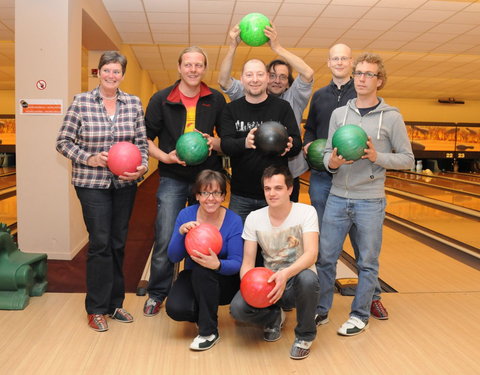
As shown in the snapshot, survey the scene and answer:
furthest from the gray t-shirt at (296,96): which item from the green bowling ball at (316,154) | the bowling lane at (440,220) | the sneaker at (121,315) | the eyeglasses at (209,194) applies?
the bowling lane at (440,220)

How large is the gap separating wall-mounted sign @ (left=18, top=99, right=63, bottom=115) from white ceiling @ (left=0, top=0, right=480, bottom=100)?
5.68 feet

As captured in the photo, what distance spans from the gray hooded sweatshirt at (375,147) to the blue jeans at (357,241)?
0.05m

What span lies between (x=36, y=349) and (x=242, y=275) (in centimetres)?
92

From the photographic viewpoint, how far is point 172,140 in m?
2.38

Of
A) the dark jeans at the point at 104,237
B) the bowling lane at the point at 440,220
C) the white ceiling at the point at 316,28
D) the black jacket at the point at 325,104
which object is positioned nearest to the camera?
the dark jeans at the point at 104,237

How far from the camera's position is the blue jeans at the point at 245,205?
2.33m

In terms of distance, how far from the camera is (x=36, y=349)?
6.56 ft

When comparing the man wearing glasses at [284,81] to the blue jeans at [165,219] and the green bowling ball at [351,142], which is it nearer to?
the green bowling ball at [351,142]

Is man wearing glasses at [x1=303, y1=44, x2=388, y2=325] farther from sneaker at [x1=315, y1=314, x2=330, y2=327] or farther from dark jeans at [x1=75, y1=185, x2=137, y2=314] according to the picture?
dark jeans at [x1=75, y1=185, x2=137, y2=314]

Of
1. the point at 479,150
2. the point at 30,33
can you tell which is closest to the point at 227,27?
the point at 30,33

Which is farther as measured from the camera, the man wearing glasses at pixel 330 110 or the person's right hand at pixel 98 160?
the man wearing glasses at pixel 330 110

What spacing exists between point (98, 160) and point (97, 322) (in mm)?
756

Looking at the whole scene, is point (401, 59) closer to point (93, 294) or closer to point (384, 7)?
point (384, 7)

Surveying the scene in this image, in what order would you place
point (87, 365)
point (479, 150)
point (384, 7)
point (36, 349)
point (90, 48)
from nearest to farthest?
point (87, 365) < point (36, 349) < point (384, 7) < point (90, 48) < point (479, 150)
